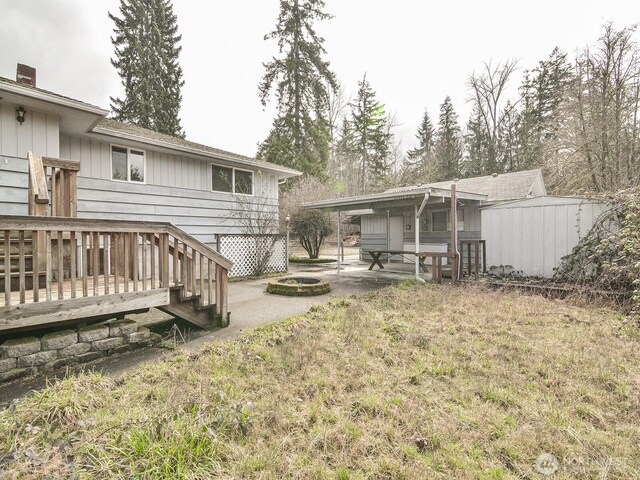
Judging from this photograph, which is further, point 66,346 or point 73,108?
point 73,108

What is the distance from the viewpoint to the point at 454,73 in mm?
24109

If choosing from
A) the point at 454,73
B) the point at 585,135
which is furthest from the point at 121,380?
the point at 454,73

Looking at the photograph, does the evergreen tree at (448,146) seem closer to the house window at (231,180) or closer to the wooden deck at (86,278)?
the house window at (231,180)

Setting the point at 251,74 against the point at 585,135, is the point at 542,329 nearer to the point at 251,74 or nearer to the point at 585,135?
the point at 585,135

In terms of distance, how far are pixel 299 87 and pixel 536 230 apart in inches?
715

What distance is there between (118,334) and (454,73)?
27.8 metres

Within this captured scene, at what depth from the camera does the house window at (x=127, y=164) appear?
7.90 metres

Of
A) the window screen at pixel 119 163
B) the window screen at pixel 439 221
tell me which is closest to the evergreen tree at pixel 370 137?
the window screen at pixel 439 221

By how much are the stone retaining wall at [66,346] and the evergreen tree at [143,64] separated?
21.1 m

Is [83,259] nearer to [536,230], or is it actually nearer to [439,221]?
[536,230]

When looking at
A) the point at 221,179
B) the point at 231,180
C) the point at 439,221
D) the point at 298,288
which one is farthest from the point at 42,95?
the point at 439,221

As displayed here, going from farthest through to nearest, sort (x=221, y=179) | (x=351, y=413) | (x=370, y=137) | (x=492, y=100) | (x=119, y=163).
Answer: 1. (x=370, y=137)
2. (x=492, y=100)
3. (x=221, y=179)
4. (x=119, y=163)
5. (x=351, y=413)

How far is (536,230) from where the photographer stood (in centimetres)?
777

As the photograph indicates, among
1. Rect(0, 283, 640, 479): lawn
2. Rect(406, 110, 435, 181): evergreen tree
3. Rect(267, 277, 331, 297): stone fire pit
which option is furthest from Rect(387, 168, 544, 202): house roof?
Rect(406, 110, 435, 181): evergreen tree
